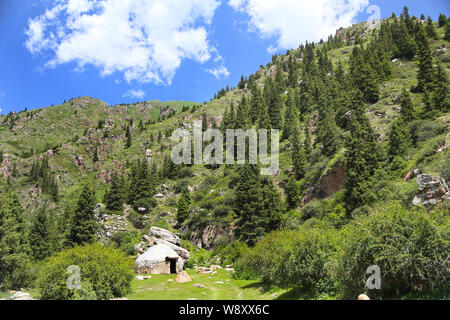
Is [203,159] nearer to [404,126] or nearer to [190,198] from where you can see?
[190,198]

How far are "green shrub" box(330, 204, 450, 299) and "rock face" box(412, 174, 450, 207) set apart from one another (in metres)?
11.6

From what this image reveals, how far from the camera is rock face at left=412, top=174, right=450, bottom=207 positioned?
882 inches

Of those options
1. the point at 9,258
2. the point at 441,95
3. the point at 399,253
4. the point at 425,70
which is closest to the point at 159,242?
the point at 9,258

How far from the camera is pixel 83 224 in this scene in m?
49.1

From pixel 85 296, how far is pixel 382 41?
114036 millimetres

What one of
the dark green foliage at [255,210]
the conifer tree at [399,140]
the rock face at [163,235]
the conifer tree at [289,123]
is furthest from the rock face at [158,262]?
the conifer tree at [289,123]

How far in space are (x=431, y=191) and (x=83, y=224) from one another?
54.0 m

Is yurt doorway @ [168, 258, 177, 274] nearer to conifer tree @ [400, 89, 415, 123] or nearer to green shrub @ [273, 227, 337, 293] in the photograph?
green shrub @ [273, 227, 337, 293]

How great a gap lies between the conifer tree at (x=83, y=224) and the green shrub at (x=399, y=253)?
47847mm

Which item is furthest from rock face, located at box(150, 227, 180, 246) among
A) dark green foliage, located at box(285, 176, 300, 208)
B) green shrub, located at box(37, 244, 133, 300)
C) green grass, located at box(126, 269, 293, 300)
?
green shrub, located at box(37, 244, 133, 300)

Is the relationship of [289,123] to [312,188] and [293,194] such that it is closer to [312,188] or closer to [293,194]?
[293,194]

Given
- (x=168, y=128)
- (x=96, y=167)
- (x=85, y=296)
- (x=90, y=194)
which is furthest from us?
(x=168, y=128)
